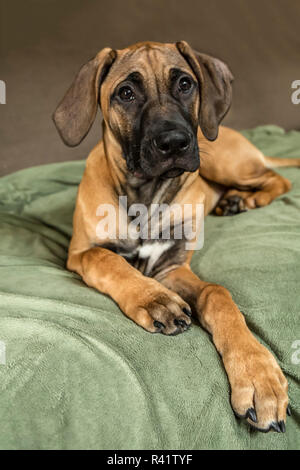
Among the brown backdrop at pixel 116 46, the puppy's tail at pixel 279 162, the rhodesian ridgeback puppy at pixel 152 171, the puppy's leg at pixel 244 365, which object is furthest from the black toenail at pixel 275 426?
the brown backdrop at pixel 116 46

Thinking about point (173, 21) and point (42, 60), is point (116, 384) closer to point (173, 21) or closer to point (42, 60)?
point (42, 60)

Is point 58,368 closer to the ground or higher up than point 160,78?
closer to the ground

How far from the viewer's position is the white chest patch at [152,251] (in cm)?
195

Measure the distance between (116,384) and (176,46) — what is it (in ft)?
4.63

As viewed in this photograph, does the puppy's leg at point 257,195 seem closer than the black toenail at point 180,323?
No

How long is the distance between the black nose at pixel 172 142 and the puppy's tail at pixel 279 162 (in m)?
1.45

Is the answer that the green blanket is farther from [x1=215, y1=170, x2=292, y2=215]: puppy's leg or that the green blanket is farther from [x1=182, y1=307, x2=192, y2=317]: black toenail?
[x1=215, y1=170, x2=292, y2=215]: puppy's leg

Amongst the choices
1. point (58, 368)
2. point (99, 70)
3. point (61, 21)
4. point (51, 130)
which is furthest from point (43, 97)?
point (58, 368)

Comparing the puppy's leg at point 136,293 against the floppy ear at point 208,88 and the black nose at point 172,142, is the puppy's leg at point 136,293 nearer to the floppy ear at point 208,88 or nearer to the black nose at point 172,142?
the black nose at point 172,142

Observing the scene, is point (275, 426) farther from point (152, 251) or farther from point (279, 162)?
point (279, 162)

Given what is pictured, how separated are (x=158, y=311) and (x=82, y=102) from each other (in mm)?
927

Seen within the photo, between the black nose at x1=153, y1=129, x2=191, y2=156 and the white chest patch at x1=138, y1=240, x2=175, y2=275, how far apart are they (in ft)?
1.61

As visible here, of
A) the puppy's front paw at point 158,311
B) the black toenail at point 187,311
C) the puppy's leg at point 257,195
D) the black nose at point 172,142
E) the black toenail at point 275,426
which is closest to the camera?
the black toenail at point 275,426

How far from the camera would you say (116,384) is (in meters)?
1.09
